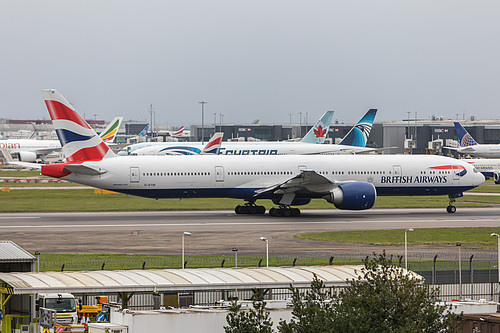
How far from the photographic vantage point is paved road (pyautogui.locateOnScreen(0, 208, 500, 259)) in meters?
39.6

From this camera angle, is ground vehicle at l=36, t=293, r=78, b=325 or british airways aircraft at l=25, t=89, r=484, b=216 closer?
ground vehicle at l=36, t=293, r=78, b=325

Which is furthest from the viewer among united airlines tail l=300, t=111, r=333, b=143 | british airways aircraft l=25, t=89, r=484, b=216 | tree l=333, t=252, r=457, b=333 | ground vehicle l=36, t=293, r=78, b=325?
united airlines tail l=300, t=111, r=333, b=143

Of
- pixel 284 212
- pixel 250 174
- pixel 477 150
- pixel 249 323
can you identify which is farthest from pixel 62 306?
pixel 477 150

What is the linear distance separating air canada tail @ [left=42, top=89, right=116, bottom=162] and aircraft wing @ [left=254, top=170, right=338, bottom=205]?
1169cm

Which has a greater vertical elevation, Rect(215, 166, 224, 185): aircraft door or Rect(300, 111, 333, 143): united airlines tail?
Rect(300, 111, 333, 143): united airlines tail

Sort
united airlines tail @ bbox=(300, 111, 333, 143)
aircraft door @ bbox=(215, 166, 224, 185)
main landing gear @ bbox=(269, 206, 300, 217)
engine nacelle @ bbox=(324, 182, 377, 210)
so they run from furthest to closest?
united airlines tail @ bbox=(300, 111, 333, 143), main landing gear @ bbox=(269, 206, 300, 217), aircraft door @ bbox=(215, 166, 224, 185), engine nacelle @ bbox=(324, 182, 377, 210)

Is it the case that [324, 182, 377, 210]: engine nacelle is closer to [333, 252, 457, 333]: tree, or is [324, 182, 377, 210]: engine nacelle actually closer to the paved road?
the paved road

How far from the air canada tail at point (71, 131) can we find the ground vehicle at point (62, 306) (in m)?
26.2

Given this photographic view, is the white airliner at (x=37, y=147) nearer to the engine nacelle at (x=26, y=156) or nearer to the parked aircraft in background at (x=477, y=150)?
the engine nacelle at (x=26, y=156)

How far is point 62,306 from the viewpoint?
27344 millimetres

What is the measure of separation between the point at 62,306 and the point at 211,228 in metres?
21.4

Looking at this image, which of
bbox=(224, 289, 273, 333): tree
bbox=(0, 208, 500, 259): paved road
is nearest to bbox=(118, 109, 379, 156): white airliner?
bbox=(0, 208, 500, 259): paved road

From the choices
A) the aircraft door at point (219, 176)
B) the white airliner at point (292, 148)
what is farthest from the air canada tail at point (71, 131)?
the white airliner at point (292, 148)

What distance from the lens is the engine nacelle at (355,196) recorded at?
52719 mm
